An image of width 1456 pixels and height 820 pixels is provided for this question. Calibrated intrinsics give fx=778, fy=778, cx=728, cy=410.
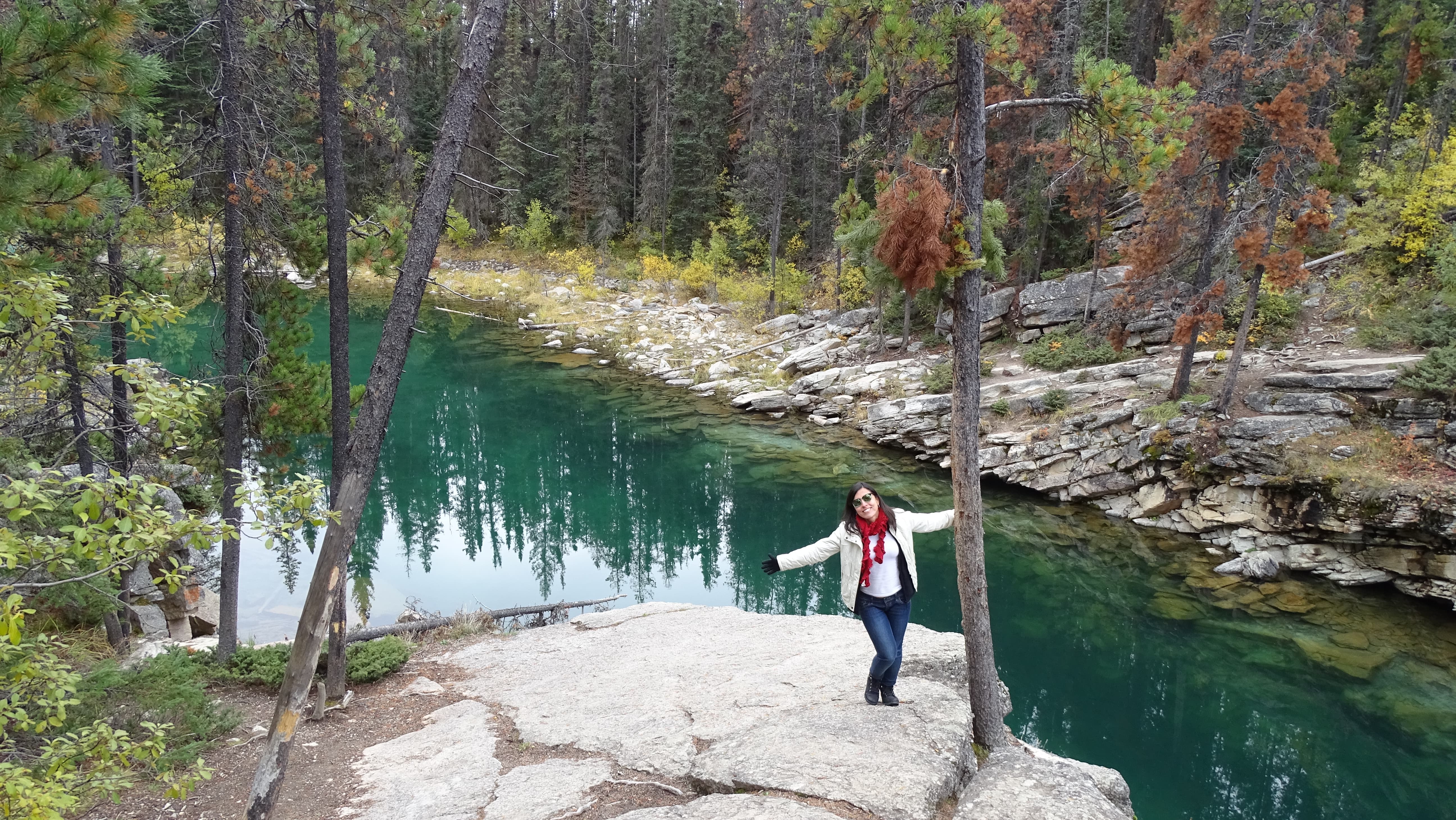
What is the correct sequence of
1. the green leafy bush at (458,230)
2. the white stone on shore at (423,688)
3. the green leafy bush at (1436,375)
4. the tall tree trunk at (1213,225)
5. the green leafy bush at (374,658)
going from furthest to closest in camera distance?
the tall tree trunk at (1213,225)
the green leafy bush at (1436,375)
the green leafy bush at (374,658)
the white stone on shore at (423,688)
the green leafy bush at (458,230)

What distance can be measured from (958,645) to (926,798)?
10.5 feet

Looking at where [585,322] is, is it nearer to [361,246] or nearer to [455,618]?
[455,618]

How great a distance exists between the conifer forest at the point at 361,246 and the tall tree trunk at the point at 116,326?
60 mm

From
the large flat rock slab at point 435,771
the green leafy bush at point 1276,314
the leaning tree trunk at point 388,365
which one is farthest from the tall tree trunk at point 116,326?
the green leafy bush at point 1276,314

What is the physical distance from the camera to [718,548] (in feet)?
60.1

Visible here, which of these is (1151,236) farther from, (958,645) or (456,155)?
(456,155)

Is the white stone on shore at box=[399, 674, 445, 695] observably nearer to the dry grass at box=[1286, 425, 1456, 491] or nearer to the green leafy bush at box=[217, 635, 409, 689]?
the green leafy bush at box=[217, 635, 409, 689]

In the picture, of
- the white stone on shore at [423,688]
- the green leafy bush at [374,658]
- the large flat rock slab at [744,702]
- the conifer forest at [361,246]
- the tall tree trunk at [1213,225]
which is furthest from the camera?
the tall tree trunk at [1213,225]

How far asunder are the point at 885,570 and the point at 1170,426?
45.5 ft

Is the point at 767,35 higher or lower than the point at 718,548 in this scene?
higher

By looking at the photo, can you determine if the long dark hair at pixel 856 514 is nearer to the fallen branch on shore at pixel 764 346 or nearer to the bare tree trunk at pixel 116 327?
the bare tree trunk at pixel 116 327

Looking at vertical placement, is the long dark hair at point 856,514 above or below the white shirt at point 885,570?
above

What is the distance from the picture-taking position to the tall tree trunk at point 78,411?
783cm

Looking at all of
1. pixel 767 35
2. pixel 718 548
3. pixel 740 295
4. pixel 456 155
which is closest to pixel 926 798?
pixel 456 155
